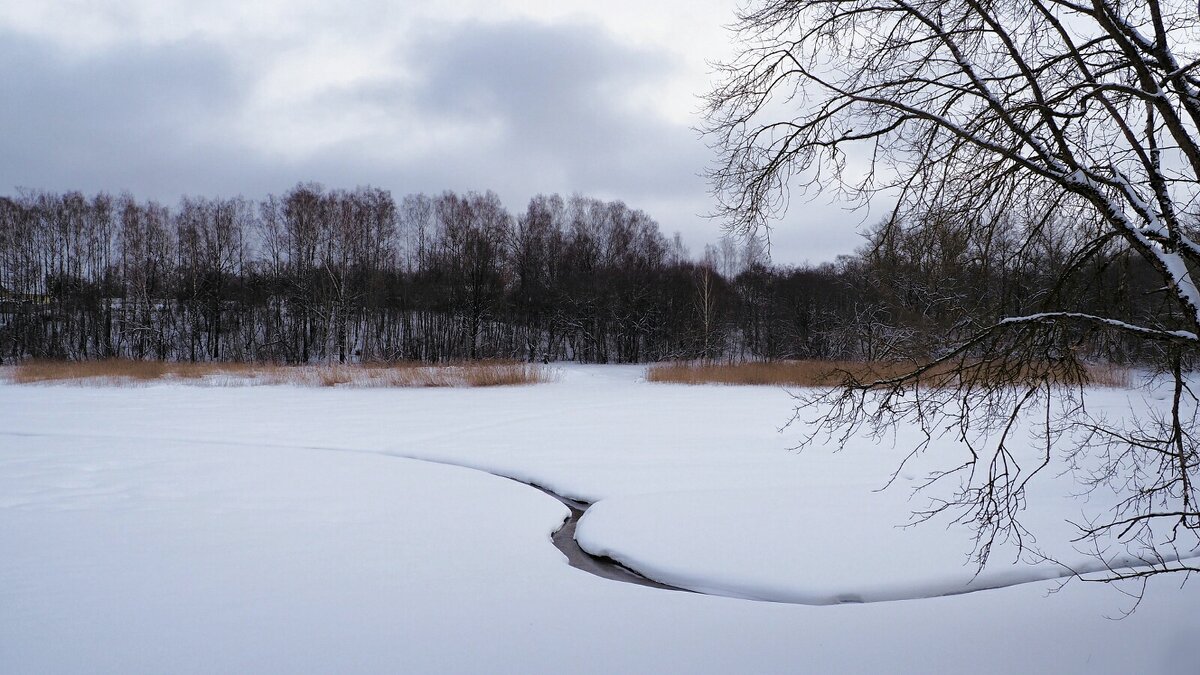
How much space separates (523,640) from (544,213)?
1504 inches

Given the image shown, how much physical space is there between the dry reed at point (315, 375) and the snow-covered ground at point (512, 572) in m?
8.74

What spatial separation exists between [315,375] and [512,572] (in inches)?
613

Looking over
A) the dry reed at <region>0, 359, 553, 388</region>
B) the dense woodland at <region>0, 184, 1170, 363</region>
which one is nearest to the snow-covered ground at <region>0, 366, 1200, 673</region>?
the dry reed at <region>0, 359, 553, 388</region>

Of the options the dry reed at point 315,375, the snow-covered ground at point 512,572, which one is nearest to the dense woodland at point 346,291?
the dry reed at point 315,375

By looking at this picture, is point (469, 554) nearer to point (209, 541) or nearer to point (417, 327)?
point (209, 541)

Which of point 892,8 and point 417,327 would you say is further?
point 417,327

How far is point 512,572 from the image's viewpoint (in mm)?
4262

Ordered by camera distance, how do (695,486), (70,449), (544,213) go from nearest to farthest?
(695,486), (70,449), (544,213)

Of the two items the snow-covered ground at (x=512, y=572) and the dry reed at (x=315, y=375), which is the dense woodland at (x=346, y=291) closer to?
the dry reed at (x=315, y=375)

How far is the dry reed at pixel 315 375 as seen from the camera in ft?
56.9

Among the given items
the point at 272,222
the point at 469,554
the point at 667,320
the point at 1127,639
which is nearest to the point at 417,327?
the point at 272,222

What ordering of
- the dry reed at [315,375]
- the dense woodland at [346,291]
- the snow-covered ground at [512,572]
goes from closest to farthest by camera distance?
1. the snow-covered ground at [512,572]
2. the dry reed at [315,375]
3. the dense woodland at [346,291]

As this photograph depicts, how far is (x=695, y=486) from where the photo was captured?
21.6ft

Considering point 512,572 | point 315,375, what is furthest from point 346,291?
point 512,572
